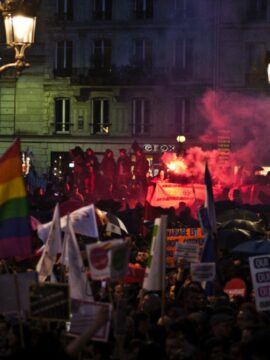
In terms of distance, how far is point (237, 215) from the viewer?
23.6 metres

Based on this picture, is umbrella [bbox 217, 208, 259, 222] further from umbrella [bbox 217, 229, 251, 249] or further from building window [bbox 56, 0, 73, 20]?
building window [bbox 56, 0, 73, 20]

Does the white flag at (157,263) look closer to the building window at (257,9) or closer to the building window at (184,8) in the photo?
the building window at (257,9)

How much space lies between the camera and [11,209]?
11359 mm

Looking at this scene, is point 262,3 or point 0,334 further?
point 262,3

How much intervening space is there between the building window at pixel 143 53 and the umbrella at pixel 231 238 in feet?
100

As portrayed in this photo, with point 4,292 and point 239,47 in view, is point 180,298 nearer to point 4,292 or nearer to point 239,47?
point 4,292

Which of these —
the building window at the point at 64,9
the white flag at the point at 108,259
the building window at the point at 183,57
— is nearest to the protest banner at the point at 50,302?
the white flag at the point at 108,259

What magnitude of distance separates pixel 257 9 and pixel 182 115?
18.0ft

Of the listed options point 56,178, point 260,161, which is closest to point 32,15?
point 56,178

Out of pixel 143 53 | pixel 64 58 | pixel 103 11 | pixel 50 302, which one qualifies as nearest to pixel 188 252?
pixel 50 302

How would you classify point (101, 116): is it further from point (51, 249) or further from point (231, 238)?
point (51, 249)

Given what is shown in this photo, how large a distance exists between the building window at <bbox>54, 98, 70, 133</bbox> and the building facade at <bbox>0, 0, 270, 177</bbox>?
0.04m

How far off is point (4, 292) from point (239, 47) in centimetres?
3962

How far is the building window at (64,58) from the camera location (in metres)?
50.9
